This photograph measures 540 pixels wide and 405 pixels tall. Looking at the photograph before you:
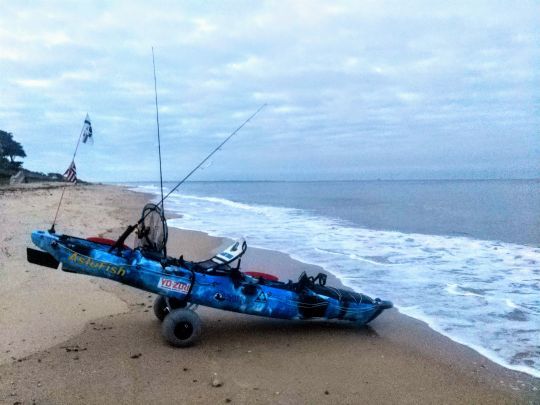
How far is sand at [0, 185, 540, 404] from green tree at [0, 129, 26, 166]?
157 ft

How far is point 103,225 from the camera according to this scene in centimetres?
1600

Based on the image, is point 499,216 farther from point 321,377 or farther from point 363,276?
point 321,377

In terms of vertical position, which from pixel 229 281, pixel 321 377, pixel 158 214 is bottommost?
pixel 321 377

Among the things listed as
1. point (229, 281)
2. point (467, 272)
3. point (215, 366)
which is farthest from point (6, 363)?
point (467, 272)

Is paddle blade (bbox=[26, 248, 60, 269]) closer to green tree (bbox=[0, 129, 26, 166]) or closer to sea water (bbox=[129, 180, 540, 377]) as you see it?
sea water (bbox=[129, 180, 540, 377])

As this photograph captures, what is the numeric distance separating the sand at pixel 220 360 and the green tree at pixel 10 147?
47730 millimetres

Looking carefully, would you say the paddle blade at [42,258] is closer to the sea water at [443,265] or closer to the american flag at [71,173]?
the american flag at [71,173]

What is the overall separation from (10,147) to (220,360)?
52373 mm

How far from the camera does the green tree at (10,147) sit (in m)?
48.8

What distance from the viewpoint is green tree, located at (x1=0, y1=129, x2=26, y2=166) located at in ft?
160

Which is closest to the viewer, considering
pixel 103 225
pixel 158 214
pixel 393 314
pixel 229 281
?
pixel 229 281

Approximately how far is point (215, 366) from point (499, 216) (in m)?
22.4

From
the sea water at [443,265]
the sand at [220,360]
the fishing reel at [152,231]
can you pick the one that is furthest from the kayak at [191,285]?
the sea water at [443,265]

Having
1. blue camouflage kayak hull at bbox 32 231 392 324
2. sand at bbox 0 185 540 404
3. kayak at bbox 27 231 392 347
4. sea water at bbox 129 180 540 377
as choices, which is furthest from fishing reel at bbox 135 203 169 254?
sea water at bbox 129 180 540 377
